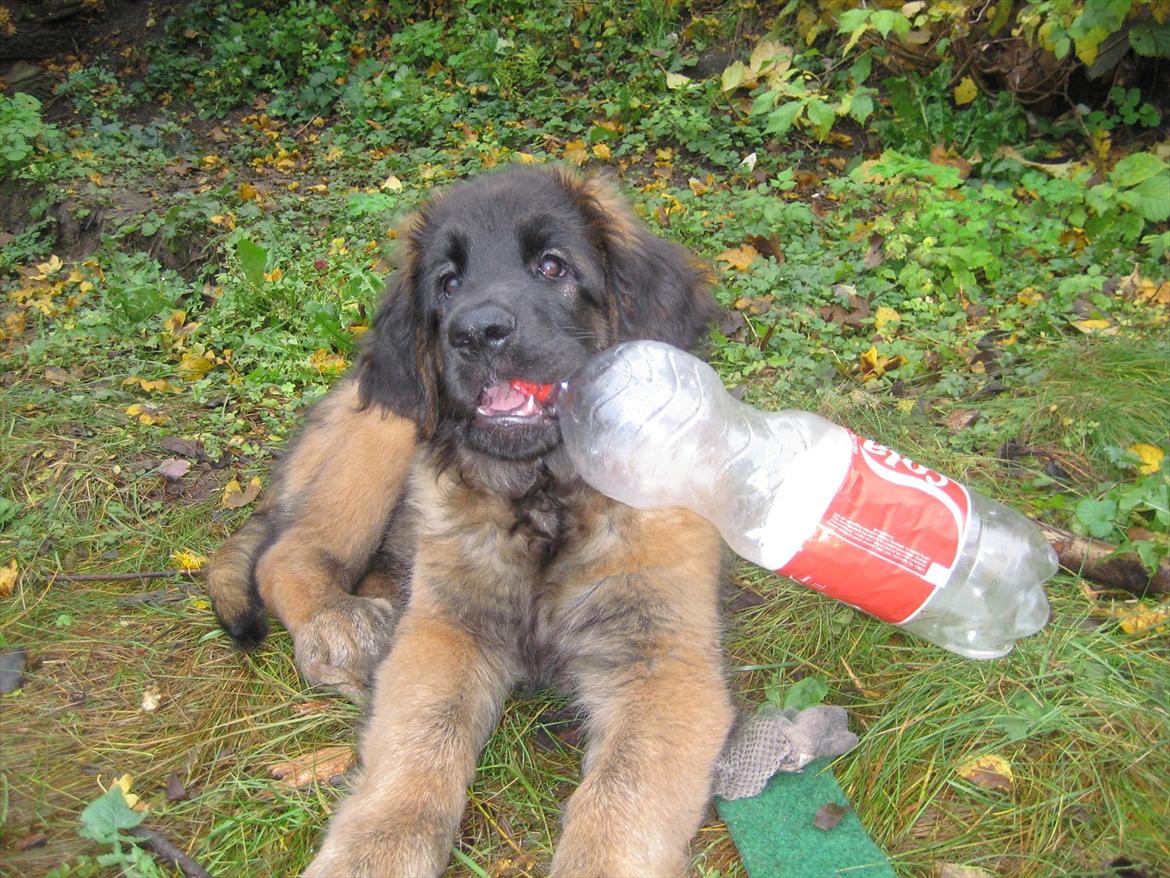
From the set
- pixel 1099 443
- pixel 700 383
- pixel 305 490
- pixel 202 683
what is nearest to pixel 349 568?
pixel 305 490

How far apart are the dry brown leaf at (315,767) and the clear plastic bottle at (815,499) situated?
1015 mm

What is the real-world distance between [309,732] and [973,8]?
5.04 metres

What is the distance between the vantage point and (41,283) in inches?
220

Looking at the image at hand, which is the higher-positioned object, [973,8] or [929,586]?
[973,8]

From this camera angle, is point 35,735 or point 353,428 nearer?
point 35,735

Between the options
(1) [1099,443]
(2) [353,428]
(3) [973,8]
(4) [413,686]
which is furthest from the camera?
(3) [973,8]

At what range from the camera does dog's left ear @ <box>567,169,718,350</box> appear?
2887mm

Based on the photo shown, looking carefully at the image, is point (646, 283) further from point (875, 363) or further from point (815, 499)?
point (875, 363)

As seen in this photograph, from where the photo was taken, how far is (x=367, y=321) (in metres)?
4.66

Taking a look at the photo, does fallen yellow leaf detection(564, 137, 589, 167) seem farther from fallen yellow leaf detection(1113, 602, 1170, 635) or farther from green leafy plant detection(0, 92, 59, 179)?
fallen yellow leaf detection(1113, 602, 1170, 635)

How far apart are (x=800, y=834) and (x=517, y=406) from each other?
4.29 feet

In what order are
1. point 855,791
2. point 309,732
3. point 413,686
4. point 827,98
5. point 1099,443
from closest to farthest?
point 855,791 < point 413,686 < point 309,732 < point 1099,443 < point 827,98

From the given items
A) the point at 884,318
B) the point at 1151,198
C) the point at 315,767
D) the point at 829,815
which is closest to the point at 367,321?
the point at 884,318

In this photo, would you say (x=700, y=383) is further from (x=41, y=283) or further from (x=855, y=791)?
(x=41, y=283)
